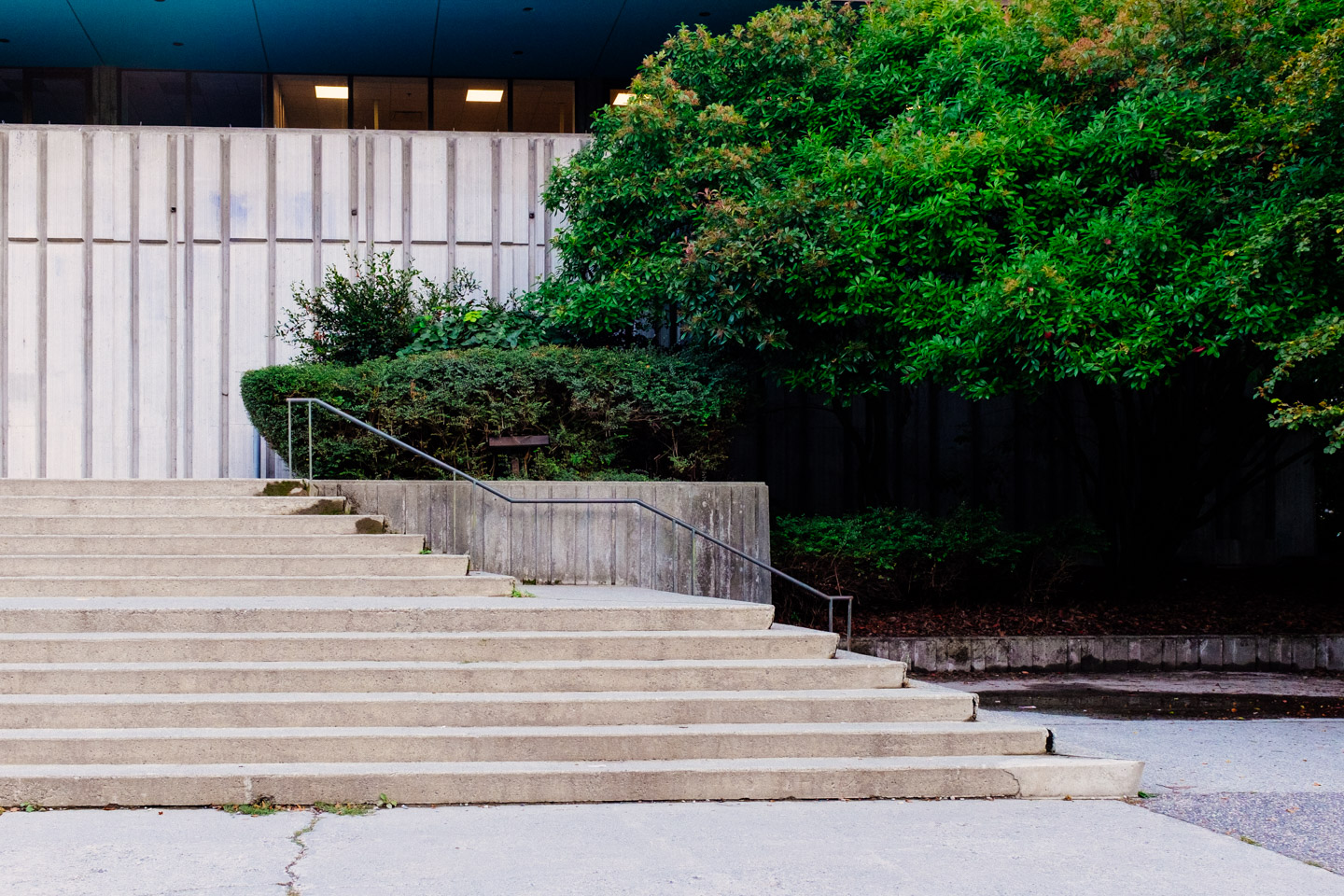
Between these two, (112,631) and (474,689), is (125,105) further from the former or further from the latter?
(474,689)

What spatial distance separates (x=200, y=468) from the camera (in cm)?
1488

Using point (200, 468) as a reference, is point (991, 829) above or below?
below

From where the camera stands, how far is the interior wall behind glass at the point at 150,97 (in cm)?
1844

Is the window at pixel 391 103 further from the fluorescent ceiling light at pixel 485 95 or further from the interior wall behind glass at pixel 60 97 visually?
the interior wall behind glass at pixel 60 97

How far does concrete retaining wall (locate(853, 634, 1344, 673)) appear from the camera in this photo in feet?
39.3

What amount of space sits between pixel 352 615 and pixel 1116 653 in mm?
8611

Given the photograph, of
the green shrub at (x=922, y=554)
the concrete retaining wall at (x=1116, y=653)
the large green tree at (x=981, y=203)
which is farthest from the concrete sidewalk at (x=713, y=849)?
the green shrub at (x=922, y=554)

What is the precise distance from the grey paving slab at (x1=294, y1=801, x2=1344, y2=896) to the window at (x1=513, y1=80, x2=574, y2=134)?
15.3 metres

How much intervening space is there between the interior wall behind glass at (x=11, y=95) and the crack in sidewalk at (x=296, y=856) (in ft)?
57.0

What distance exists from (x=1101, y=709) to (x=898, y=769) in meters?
4.37

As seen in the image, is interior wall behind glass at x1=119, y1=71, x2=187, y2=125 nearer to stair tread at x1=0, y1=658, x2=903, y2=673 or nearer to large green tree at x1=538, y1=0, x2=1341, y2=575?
large green tree at x1=538, y1=0, x2=1341, y2=575

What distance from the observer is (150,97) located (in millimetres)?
18469

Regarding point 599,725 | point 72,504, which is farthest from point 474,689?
point 72,504

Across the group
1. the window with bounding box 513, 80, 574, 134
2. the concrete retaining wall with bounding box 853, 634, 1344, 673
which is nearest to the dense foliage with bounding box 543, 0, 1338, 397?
the concrete retaining wall with bounding box 853, 634, 1344, 673
